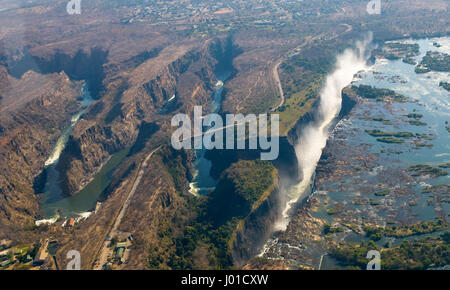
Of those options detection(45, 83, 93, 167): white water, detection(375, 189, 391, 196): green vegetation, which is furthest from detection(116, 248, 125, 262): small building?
detection(45, 83, 93, 167): white water

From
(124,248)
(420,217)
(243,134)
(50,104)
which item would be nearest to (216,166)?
(243,134)

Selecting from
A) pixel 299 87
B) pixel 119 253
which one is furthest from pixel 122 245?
pixel 299 87

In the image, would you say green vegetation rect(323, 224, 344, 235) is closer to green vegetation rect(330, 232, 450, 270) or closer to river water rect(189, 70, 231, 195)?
green vegetation rect(330, 232, 450, 270)

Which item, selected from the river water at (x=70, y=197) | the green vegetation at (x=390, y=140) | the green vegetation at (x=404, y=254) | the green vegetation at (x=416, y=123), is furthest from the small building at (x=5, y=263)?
the green vegetation at (x=416, y=123)

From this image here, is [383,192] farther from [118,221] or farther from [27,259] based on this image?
[27,259]

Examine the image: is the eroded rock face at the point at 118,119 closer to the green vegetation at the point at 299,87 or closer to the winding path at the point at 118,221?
the winding path at the point at 118,221
